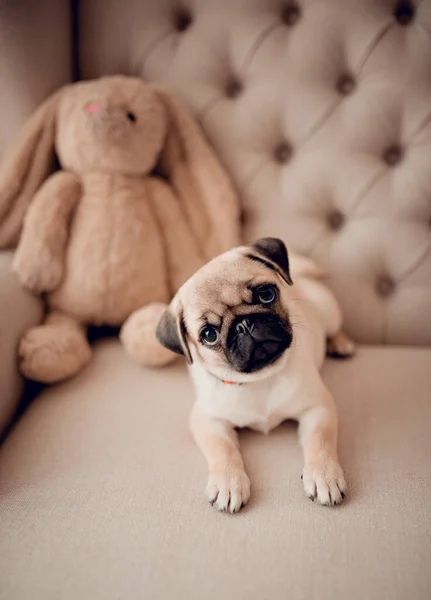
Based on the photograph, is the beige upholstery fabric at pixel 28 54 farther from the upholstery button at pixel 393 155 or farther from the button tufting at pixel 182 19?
the upholstery button at pixel 393 155

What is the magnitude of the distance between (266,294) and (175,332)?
0.21 m

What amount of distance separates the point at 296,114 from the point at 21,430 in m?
1.07

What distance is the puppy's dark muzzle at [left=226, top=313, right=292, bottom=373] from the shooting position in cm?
93

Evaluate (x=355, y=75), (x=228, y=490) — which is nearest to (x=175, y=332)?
(x=228, y=490)

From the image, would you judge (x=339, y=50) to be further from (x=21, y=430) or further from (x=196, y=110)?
(x=21, y=430)

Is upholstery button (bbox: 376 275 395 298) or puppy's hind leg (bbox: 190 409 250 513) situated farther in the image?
upholstery button (bbox: 376 275 395 298)

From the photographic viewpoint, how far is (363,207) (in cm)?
128

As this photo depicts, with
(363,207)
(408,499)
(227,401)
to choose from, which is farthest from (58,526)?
(363,207)

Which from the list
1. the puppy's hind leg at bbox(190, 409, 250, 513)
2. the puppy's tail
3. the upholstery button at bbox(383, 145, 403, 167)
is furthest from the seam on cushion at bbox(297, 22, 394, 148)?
the puppy's hind leg at bbox(190, 409, 250, 513)

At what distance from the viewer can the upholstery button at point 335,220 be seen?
4.37ft

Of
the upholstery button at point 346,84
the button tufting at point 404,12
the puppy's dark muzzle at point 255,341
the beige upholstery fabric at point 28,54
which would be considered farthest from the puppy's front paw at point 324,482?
the beige upholstery fabric at point 28,54

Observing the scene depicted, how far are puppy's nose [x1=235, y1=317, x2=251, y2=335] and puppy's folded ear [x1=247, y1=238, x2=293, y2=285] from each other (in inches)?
6.4

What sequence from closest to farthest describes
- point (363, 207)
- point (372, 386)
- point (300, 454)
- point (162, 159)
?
point (300, 454) → point (372, 386) → point (363, 207) → point (162, 159)

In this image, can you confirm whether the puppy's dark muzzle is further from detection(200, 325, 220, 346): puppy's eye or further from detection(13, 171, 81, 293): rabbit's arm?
detection(13, 171, 81, 293): rabbit's arm
